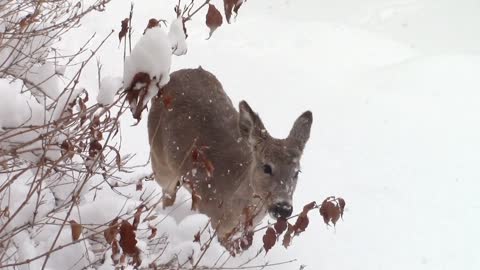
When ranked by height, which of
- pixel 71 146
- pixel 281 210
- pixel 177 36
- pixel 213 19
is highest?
pixel 213 19

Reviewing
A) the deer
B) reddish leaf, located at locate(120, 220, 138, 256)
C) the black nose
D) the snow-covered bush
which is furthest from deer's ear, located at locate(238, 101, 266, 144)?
reddish leaf, located at locate(120, 220, 138, 256)

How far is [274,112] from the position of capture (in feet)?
33.1

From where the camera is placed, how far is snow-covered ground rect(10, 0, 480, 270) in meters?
6.89

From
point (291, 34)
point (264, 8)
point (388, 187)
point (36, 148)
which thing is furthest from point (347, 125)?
point (36, 148)

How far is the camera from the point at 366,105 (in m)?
10.5

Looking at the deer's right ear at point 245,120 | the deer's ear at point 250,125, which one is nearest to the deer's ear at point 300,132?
the deer's ear at point 250,125

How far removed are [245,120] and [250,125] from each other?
2.5 inches

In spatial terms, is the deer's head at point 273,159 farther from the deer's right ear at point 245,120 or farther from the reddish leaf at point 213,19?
the reddish leaf at point 213,19

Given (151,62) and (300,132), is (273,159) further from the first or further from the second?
(151,62)

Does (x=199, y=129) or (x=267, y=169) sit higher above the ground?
(x=199, y=129)

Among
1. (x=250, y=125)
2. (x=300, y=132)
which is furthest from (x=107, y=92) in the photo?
(x=300, y=132)

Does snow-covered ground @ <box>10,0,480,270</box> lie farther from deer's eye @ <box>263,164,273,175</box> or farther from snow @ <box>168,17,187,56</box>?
snow @ <box>168,17,187,56</box>

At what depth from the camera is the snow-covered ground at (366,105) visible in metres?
6.89

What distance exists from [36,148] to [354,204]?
539 centimetres
